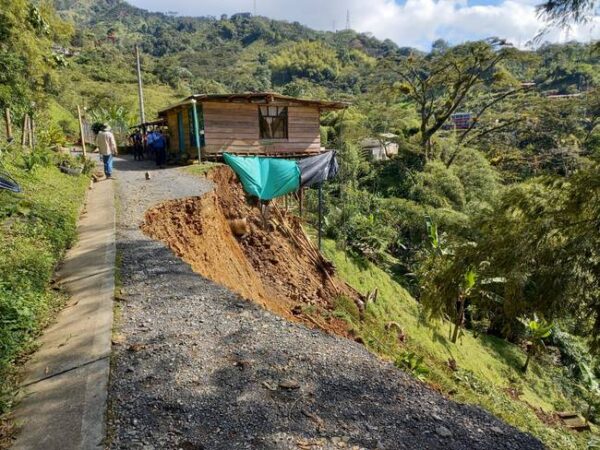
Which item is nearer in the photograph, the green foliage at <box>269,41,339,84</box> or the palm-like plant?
the palm-like plant

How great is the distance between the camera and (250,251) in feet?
35.8

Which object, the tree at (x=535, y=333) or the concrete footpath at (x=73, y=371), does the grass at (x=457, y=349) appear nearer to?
the tree at (x=535, y=333)

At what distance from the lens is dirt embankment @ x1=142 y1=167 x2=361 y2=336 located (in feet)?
26.3

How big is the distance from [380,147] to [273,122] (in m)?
17.2

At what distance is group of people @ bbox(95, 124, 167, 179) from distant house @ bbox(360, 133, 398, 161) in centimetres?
1563

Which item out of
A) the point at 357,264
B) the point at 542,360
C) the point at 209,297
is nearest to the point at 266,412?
the point at 209,297

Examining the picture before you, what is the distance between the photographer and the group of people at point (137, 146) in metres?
12.5

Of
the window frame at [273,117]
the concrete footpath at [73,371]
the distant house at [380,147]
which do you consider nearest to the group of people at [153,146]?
the window frame at [273,117]

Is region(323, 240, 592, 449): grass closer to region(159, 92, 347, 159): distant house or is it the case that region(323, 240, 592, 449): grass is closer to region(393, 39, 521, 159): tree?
region(159, 92, 347, 159): distant house

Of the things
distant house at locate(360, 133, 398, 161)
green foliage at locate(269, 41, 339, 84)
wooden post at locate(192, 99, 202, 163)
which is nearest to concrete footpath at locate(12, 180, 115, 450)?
wooden post at locate(192, 99, 202, 163)

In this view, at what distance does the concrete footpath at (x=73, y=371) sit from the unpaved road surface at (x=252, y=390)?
0.46ft

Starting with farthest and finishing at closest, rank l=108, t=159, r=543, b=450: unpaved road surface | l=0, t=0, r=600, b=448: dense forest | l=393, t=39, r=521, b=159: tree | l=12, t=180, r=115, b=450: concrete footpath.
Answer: l=393, t=39, r=521, b=159: tree, l=0, t=0, r=600, b=448: dense forest, l=108, t=159, r=543, b=450: unpaved road surface, l=12, t=180, r=115, b=450: concrete footpath

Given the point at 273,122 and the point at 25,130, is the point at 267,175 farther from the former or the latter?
the point at 25,130

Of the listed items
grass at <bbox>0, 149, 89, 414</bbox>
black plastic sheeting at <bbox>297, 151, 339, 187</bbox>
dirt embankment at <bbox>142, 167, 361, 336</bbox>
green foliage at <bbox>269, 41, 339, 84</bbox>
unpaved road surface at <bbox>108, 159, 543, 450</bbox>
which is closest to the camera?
unpaved road surface at <bbox>108, 159, 543, 450</bbox>
